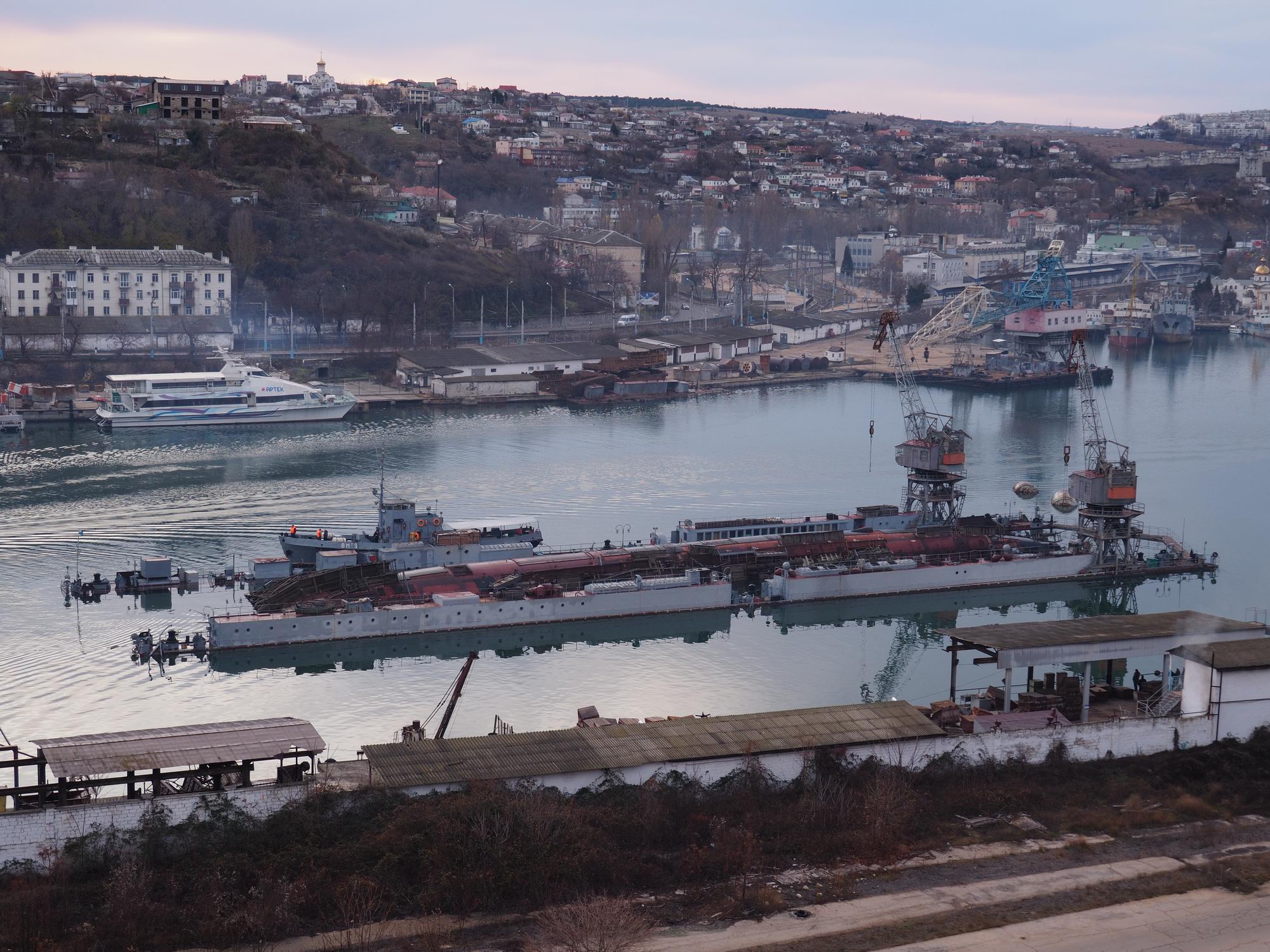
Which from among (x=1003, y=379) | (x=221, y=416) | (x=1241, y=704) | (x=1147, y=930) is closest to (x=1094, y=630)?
(x=1241, y=704)

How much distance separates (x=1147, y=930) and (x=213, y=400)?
84.9 feet

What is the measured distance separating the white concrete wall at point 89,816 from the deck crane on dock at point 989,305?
37.0m

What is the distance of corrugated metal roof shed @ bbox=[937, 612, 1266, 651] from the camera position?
15141 mm

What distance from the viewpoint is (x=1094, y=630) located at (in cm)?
1558

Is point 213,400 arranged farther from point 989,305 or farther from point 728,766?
point 989,305

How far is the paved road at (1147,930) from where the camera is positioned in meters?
10.7

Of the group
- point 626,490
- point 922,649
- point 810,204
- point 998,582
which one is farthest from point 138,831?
point 810,204

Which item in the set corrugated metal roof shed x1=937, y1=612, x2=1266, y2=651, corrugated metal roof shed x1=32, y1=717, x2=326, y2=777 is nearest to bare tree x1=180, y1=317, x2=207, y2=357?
corrugated metal roof shed x1=937, y1=612, x2=1266, y2=651

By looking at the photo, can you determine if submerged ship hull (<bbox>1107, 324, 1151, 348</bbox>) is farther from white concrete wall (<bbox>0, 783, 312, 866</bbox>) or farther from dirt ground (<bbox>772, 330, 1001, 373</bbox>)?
white concrete wall (<bbox>0, 783, 312, 866</bbox>)

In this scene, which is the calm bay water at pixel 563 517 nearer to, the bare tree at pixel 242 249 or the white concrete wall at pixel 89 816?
the white concrete wall at pixel 89 816

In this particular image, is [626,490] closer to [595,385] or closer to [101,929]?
[595,385]

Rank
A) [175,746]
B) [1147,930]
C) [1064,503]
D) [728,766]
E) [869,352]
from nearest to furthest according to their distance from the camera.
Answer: [1147,930], [175,746], [728,766], [1064,503], [869,352]

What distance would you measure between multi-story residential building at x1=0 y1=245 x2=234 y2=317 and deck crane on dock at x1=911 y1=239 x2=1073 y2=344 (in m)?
20.4

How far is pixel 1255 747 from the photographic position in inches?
551
